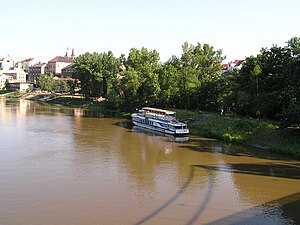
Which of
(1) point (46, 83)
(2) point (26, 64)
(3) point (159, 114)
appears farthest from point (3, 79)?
(3) point (159, 114)

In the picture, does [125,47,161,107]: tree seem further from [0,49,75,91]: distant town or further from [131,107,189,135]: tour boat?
[0,49,75,91]: distant town

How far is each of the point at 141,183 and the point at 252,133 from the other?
17.5 meters

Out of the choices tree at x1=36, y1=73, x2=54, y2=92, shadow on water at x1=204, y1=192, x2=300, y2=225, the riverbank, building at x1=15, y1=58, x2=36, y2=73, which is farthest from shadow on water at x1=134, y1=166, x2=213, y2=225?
building at x1=15, y1=58, x2=36, y2=73

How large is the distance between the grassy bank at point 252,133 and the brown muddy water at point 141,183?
5.47 ft

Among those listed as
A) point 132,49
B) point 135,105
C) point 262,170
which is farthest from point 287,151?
point 132,49

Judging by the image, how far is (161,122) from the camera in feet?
137

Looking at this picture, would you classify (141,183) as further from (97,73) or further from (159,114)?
(97,73)

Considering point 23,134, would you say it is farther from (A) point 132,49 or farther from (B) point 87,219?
(A) point 132,49

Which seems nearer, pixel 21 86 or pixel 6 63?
pixel 21 86

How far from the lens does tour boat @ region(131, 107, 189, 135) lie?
38594 millimetres

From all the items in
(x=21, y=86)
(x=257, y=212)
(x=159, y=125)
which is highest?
(x=21, y=86)

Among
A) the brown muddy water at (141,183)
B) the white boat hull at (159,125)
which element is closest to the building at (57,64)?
the white boat hull at (159,125)

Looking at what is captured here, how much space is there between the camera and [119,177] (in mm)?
21188

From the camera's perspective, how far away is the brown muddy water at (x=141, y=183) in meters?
15.3
